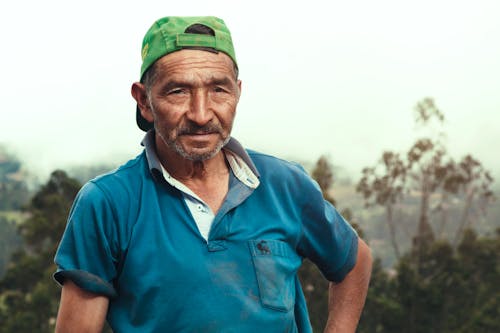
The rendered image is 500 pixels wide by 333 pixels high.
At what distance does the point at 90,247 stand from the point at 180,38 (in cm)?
72

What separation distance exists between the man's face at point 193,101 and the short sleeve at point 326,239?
0.45 m

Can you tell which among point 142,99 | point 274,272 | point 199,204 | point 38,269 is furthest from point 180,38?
point 38,269

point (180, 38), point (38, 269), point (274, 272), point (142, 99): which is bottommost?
point (38, 269)

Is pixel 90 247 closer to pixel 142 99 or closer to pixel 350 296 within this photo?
pixel 142 99

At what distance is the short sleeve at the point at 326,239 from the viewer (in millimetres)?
3002

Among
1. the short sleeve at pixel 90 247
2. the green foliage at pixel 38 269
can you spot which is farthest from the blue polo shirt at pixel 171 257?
the green foliage at pixel 38 269

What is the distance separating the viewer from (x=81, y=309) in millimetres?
2688

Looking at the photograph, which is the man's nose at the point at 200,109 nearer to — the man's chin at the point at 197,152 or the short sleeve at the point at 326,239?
the man's chin at the point at 197,152

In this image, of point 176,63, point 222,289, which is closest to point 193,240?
point 222,289

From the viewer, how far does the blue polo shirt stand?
2627mm

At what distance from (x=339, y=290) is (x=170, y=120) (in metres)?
1.00

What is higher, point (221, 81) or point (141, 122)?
point (221, 81)

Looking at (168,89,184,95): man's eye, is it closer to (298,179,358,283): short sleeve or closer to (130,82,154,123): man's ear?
(130,82,154,123): man's ear

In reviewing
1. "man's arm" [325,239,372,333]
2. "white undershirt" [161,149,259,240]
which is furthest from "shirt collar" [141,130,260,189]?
"man's arm" [325,239,372,333]
